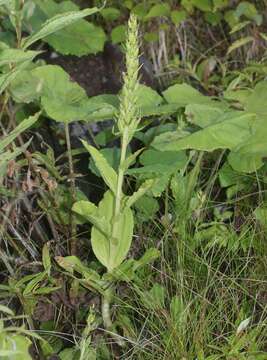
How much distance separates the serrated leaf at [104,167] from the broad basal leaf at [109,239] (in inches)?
3.0

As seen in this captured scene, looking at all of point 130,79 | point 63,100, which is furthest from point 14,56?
point 63,100

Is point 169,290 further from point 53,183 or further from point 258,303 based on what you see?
point 53,183

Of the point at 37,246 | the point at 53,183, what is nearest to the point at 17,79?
the point at 53,183

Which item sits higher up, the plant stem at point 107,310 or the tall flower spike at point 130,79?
the tall flower spike at point 130,79

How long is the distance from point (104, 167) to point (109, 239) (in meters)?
0.17

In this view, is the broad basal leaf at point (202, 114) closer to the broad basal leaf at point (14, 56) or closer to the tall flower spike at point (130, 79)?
the tall flower spike at point (130, 79)

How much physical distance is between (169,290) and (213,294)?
0.11 meters

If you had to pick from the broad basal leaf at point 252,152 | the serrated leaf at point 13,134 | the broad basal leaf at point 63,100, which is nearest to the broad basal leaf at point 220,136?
the broad basal leaf at point 252,152

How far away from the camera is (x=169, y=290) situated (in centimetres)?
159

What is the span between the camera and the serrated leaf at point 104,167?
1.32m

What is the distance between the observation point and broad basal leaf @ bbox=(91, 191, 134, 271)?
4.68ft

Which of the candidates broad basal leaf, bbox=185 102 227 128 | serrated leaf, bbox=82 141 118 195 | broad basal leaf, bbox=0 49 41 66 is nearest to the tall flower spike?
serrated leaf, bbox=82 141 118 195

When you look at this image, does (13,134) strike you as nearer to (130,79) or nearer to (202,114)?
(130,79)

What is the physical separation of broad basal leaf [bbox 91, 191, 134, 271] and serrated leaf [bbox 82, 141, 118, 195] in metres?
0.08
